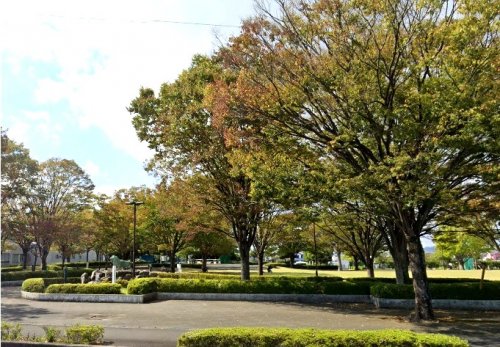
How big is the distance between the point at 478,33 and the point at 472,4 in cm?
82

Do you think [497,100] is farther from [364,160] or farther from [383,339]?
[383,339]

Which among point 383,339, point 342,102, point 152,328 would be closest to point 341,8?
point 342,102

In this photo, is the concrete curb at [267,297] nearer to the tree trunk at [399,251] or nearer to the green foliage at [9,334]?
the tree trunk at [399,251]

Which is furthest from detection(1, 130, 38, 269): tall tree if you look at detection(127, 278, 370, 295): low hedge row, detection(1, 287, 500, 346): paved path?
detection(127, 278, 370, 295): low hedge row

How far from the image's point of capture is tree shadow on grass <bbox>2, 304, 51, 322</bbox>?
14414mm

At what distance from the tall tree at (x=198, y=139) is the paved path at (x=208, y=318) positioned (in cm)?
535

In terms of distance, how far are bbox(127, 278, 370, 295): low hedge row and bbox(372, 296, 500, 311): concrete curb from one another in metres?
2.17

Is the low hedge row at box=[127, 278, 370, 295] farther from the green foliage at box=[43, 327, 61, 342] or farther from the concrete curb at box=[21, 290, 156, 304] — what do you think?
the green foliage at box=[43, 327, 61, 342]

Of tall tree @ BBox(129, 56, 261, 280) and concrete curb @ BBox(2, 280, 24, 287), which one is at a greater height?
tall tree @ BBox(129, 56, 261, 280)

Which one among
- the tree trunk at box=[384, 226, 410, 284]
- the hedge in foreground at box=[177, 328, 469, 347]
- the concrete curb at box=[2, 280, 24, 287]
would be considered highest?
the tree trunk at box=[384, 226, 410, 284]

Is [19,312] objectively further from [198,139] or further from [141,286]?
[198,139]

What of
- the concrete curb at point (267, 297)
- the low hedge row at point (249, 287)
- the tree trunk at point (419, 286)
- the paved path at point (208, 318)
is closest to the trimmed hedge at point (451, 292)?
the paved path at point (208, 318)

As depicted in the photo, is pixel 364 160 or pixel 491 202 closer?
pixel 364 160

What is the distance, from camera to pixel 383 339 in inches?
316
